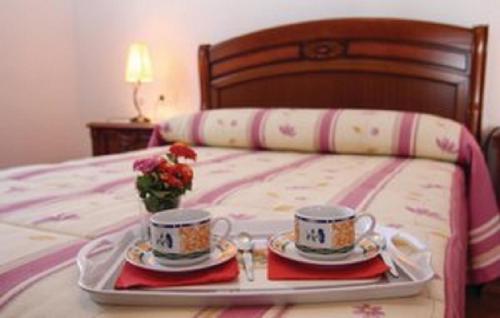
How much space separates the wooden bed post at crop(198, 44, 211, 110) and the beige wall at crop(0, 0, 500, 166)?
0.15 m

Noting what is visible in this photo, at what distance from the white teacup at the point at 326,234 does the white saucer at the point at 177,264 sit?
112 millimetres

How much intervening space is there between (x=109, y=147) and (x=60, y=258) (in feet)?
7.20

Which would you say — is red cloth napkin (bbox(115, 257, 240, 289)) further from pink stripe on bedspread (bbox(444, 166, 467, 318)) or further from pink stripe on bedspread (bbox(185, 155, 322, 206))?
pink stripe on bedspread (bbox(185, 155, 322, 206))

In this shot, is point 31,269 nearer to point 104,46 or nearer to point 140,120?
point 140,120

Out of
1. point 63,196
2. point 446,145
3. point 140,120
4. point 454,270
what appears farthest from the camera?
point 140,120

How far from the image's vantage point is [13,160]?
310 cm

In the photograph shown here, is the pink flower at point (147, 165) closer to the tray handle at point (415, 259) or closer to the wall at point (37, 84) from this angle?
the tray handle at point (415, 259)

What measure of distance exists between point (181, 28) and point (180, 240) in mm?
Answer: 2513

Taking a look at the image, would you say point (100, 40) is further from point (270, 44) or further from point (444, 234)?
point (444, 234)

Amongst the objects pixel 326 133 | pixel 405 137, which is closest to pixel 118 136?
pixel 326 133

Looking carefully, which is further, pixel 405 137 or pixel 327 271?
pixel 405 137

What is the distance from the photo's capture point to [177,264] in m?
0.72

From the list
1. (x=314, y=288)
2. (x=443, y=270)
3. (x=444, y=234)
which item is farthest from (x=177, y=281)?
(x=444, y=234)

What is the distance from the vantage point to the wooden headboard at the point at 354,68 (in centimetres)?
227
